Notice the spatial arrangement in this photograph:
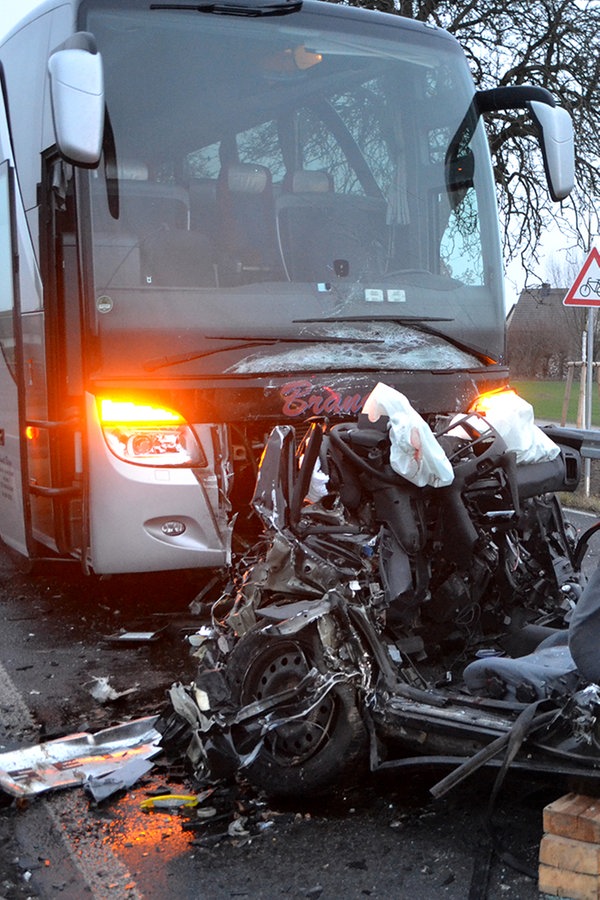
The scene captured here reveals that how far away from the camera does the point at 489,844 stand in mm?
3355

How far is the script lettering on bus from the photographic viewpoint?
6.12 meters

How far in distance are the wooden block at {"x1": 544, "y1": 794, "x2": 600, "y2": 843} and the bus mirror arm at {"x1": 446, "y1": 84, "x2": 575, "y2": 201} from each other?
4.53m

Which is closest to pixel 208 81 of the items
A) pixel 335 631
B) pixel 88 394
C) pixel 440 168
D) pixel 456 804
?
pixel 440 168

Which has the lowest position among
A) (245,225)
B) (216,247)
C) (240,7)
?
(216,247)

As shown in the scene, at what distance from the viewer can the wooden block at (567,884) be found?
3021 millimetres

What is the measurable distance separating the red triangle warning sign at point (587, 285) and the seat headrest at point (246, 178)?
696 cm

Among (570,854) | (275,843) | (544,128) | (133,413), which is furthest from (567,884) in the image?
(544,128)

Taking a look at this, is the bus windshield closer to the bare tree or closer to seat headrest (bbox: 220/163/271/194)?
seat headrest (bbox: 220/163/271/194)

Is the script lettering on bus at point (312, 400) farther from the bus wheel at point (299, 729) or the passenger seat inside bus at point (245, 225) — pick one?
the bus wheel at point (299, 729)

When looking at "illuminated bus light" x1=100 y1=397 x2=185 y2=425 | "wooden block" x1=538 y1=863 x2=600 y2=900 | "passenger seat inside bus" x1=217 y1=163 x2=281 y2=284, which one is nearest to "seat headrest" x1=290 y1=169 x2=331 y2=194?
"passenger seat inside bus" x1=217 y1=163 x2=281 y2=284

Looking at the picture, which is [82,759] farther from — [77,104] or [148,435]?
[77,104]

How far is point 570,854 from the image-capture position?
10.0 feet

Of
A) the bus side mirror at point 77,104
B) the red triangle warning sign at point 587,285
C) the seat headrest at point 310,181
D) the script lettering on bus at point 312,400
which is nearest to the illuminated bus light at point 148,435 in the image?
the script lettering on bus at point 312,400

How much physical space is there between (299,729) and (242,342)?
2.86 metres
